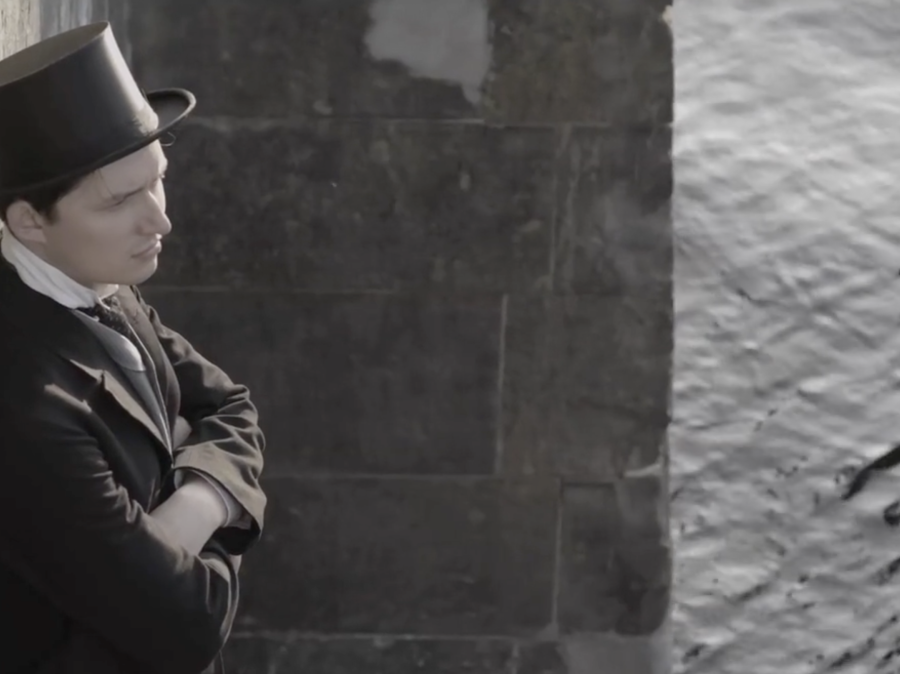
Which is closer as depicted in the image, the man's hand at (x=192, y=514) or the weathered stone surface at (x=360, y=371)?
the man's hand at (x=192, y=514)

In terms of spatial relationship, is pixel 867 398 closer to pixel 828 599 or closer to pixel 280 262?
pixel 828 599

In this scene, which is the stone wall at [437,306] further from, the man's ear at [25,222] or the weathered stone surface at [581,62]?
the man's ear at [25,222]

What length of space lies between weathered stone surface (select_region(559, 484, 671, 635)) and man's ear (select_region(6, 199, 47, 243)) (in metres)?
1.50

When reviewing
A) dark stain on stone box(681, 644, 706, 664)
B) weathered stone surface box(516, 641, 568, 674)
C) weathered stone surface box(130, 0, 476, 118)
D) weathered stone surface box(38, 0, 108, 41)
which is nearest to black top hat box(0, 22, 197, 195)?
weathered stone surface box(38, 0, 108, 41)

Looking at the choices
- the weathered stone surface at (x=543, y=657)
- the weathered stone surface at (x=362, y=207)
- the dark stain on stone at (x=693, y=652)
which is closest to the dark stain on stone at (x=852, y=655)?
the dark stain on stone at (x=693, y=652)

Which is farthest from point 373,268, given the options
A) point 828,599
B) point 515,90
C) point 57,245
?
point 828,599

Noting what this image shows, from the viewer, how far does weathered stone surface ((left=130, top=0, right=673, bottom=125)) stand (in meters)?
2.72

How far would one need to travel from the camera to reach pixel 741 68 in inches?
175

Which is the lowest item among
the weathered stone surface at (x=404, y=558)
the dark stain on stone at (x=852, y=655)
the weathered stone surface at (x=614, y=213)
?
the dark stain on stone at (x=852, y=655)

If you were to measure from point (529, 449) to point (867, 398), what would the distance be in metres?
1.53

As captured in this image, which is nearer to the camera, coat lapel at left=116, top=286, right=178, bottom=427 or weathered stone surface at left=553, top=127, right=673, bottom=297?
coat lapel at left=116, top=286, right=178, bottom=427

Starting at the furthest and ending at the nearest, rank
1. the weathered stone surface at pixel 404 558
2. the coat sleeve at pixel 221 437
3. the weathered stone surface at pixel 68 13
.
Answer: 1. the weathered stone surface at pixel 404 558
2. the weathered stone surface at pixel 68 13
3. the coat sleeve at pixel 221 437

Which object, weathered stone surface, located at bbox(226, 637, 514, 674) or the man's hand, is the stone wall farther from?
the man's hand

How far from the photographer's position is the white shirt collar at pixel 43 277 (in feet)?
5.12
